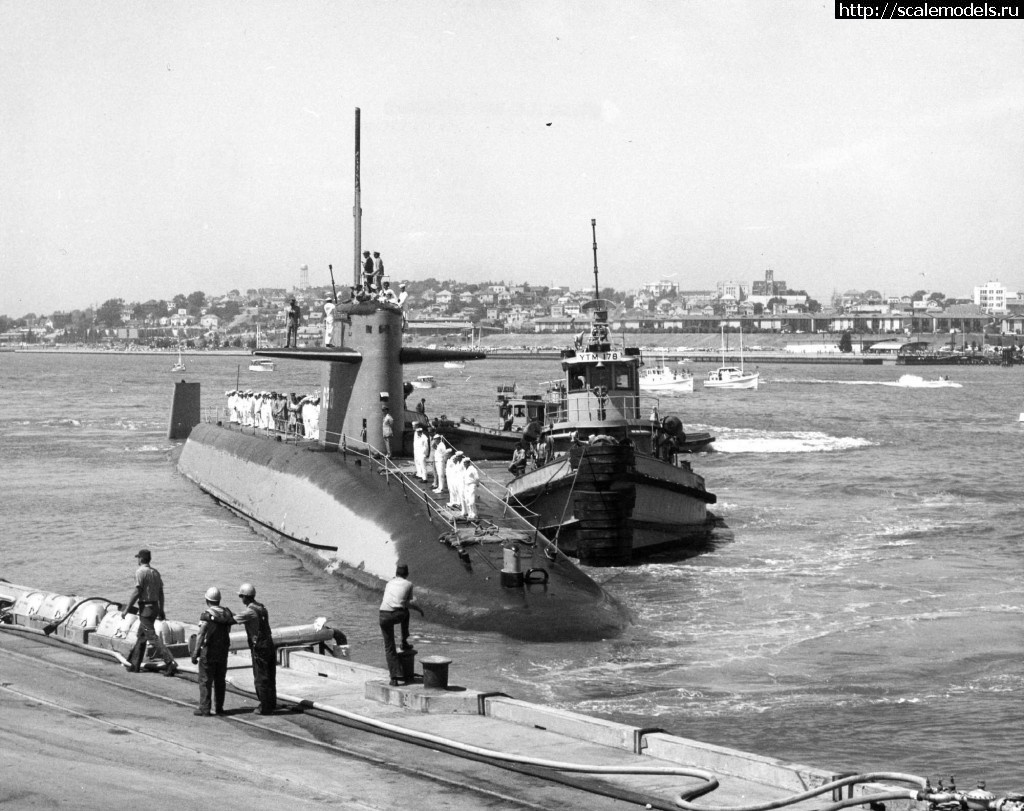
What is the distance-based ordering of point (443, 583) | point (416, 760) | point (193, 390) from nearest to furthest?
point (416, 760), point (443, 583), point (193, 390)

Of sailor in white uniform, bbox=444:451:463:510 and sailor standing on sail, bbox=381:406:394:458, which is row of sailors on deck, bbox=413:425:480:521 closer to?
sailor in white uniform, bbox=444:451:463:510

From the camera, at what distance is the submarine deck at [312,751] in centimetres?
1192

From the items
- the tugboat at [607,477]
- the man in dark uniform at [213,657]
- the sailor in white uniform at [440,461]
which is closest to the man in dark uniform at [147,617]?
the man in dark uniform at [213,657]

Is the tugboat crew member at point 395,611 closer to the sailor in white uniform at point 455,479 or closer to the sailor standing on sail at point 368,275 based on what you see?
the sailor in white uniform at point 455,479

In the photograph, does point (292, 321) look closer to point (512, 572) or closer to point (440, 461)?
point (440, 461)

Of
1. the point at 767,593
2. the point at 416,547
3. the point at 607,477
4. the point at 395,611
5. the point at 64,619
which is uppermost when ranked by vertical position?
the point at 395,611

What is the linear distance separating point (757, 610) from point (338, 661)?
47.4 ft

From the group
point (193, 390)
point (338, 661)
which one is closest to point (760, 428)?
point (193, 390)

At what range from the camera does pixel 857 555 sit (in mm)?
38094

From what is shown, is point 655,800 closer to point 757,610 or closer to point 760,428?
point 757,610

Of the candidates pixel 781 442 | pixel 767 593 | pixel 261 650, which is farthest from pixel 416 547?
pixel 781 442

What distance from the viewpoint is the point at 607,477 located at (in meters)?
33.7

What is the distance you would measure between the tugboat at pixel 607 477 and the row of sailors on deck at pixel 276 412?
6.71 meters

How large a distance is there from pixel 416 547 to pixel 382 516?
2160mm
